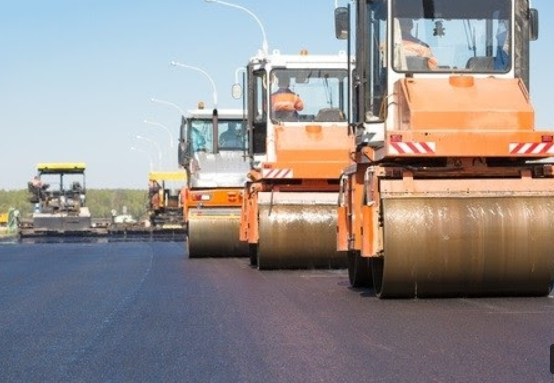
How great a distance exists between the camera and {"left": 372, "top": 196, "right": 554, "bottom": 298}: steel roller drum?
11148mm

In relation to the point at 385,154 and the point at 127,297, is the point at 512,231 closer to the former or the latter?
the point at 385,154

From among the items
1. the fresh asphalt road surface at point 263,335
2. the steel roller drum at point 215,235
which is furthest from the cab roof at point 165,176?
the fresh asphalt road surface at point 263,335

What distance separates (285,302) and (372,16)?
9.92 ft

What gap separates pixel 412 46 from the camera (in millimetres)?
12156

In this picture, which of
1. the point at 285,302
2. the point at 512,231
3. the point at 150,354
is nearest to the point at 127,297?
the point at 285,302

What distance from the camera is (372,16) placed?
1250cm

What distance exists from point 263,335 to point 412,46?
4.38m

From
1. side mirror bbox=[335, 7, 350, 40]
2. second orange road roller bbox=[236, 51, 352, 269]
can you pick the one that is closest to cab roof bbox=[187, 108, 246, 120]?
second orange road roller bbox=[236, 51, 352, 269]

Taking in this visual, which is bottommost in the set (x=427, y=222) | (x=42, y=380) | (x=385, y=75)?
(x=42, y=380)

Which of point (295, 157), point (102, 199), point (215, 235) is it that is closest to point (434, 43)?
point (295, 157)

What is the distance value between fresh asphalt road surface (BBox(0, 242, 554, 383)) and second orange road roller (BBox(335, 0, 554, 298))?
32 centimetres

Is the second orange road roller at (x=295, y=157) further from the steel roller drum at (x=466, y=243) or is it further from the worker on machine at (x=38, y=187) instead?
the worker on machine at (x=38, y=187)

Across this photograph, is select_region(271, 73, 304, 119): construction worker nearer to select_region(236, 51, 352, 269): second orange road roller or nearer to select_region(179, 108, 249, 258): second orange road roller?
select_region(236, 51, 352, 269): second orange road roller

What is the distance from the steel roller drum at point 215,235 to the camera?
22688 mm
